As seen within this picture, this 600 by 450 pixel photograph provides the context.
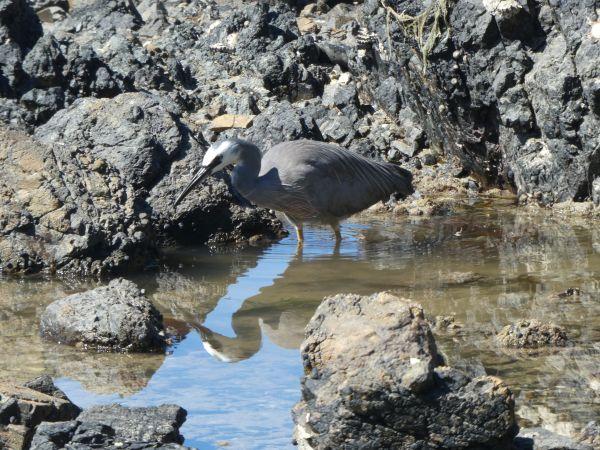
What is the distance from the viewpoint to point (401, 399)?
4.30 metres

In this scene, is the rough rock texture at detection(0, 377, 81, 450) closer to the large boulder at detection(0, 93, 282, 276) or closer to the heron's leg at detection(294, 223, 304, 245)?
the large boulder at detection(0, 93, 282, 276)

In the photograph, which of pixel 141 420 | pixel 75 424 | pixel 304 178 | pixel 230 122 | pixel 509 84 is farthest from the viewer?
pixel 230 122

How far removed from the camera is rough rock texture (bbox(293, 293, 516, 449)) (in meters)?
4.30

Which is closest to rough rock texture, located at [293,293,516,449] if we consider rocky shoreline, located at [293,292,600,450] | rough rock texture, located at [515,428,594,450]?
rocky shoreline, located at [293,292,600,450]

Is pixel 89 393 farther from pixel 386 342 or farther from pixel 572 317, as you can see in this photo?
pixel 572 317

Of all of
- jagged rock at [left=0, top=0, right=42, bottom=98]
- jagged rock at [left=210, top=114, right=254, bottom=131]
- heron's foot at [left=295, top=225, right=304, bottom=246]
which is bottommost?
heron's foot at [left=295, top=225, right=304, bottom=246]

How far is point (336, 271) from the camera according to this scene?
28.9ft

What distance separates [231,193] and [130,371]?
4.13 m

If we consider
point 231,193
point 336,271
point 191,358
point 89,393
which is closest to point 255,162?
point 231,193

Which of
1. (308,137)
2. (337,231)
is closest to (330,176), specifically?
(337,231)

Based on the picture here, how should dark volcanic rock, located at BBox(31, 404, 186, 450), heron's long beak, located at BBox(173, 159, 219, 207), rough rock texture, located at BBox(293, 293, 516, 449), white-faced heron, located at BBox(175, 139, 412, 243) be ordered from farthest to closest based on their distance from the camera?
1. white-faced heron, located at BBox(175, 139, 412, 243)
2. heron's long beak, located at BBox(173, 159, 219, 207)
3. dark volcanic rock, located at BBox(31, 404, 186, 450)
4. rough rock texture, located at BBox(293, 293, 516, 449)

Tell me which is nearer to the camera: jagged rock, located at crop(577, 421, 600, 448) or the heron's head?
jagged rock, located at crop(577, 421, 600, 448)

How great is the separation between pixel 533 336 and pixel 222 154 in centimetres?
404

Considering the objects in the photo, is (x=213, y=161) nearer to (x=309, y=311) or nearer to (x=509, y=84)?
(x=309, y=311)
